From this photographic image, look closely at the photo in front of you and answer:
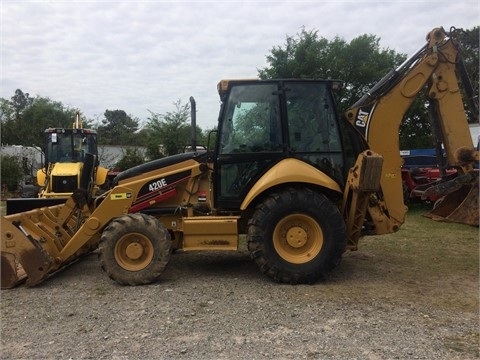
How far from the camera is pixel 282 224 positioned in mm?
6133

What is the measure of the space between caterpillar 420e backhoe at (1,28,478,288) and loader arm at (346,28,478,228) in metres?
0.01

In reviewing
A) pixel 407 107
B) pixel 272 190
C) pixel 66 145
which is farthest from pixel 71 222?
pixel 66 145

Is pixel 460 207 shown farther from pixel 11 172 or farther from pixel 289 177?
pixel 11 172

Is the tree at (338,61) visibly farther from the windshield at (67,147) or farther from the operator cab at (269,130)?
the operator cab at (269,130)

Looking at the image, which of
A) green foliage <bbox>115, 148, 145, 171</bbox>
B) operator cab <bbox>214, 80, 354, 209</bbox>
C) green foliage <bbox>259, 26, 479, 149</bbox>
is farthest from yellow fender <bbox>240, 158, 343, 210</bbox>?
green foliage <bbox>115, 148, 145, 171</bbox>

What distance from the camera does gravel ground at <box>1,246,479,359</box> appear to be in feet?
13.3

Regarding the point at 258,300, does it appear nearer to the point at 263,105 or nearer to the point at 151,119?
the point at 263,105

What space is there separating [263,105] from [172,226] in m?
2.11

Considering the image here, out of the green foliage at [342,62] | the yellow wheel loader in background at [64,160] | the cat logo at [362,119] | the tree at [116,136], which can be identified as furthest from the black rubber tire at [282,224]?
the tree at [116,136]

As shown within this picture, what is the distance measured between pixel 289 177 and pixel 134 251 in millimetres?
2211

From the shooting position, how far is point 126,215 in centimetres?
629

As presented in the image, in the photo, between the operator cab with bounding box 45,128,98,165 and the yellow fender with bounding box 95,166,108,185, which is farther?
the operator cab with bounding box 45,128,98,165

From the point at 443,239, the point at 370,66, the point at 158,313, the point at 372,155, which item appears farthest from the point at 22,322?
the point at 370,66

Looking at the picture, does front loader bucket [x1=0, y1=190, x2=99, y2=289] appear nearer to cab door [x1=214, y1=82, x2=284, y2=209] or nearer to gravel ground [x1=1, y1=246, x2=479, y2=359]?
gravel ground [x1=1, y1=246, x2=479, y2=359]
